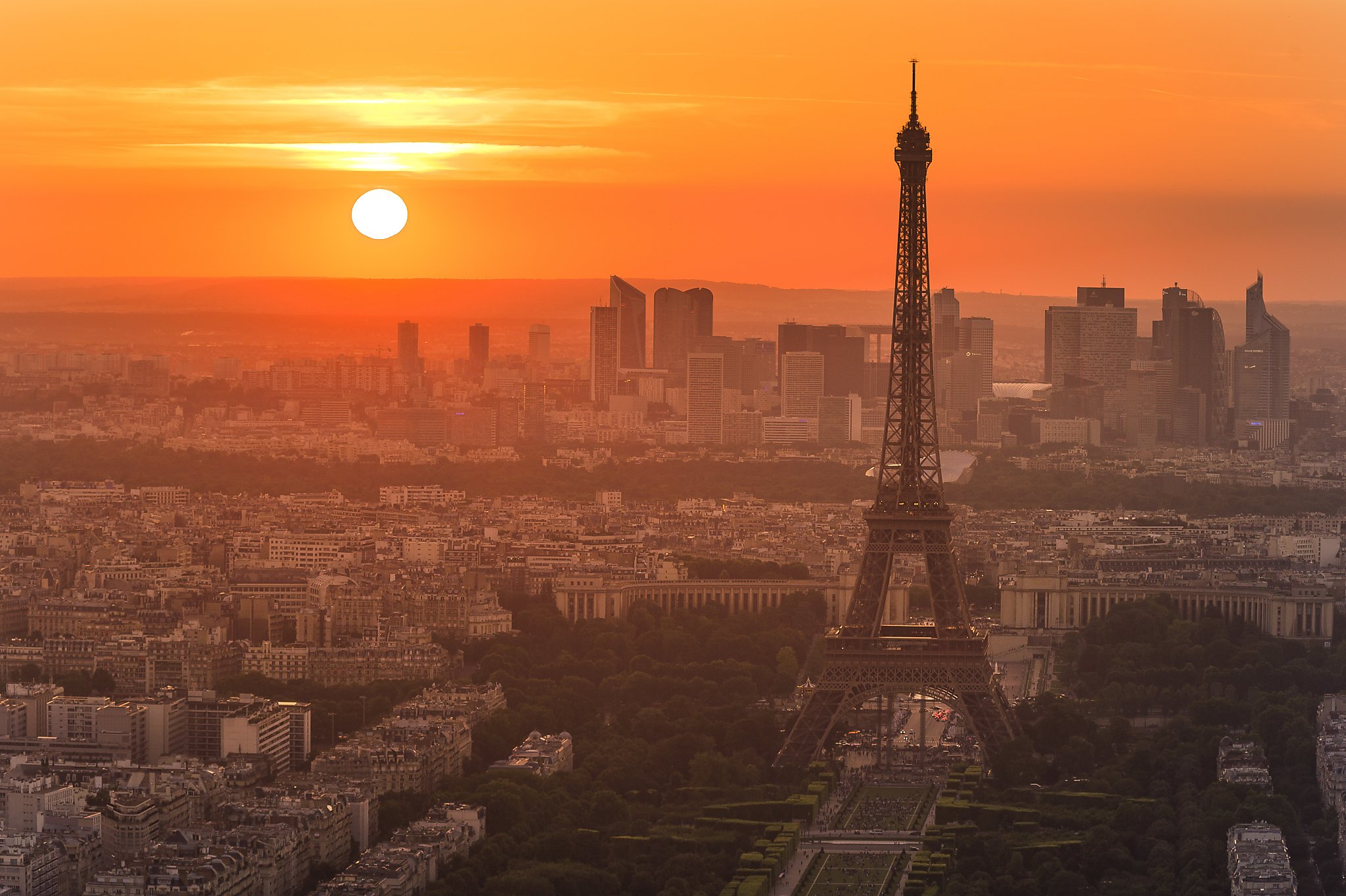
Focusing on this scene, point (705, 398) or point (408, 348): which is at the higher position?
point (408, 348)

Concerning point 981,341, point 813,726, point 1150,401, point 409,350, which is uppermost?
point 981,341

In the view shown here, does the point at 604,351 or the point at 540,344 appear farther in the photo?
the point at 540,344

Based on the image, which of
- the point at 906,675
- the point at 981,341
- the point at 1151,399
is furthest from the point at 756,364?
the point at 906,675

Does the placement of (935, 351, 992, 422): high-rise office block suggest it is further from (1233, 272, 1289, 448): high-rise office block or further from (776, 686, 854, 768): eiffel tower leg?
(776, 686, 854, 768): eiffel tower leg

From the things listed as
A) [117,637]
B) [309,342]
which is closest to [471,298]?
[309,342]

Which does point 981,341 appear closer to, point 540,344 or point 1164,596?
point 540,344

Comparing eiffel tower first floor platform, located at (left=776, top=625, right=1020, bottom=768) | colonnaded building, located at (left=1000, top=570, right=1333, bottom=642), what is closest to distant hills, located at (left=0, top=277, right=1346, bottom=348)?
colonnaded building, located at (left=1000, top=570, right=1333, bottom=642)
